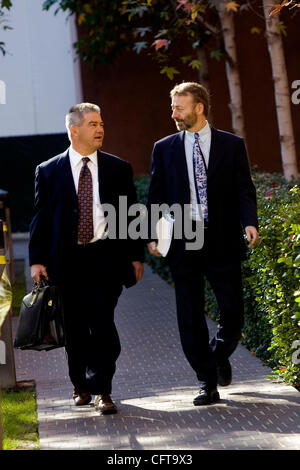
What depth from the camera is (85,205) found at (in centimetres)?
589

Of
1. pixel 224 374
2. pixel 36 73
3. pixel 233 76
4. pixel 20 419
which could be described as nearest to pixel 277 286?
pixel 224 374

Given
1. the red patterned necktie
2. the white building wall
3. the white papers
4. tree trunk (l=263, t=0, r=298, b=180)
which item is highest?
the white building wall

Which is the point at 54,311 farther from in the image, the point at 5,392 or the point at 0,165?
the point at 0,165

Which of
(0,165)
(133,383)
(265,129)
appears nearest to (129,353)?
(133,383)

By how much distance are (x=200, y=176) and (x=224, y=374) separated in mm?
1381

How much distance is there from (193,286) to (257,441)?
1.27 m

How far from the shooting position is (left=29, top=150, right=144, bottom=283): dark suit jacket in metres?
5.88

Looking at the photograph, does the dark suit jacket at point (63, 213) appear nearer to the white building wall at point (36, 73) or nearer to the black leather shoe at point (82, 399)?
the black leather shoe at point (82, 399)

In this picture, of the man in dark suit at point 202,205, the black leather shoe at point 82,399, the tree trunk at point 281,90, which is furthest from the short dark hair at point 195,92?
the tree trunk at point 281,90

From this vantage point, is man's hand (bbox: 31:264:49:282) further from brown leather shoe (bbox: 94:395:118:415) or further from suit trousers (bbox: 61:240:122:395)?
brown leather shoe (bbox: 94:395:118:415)

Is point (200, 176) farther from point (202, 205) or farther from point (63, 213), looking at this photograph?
point (63, 213)

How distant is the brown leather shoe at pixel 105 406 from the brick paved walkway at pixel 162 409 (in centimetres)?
5

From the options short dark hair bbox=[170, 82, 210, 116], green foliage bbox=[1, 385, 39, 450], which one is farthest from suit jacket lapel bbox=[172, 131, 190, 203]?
Result: green foliage bbox=[1, 385, 39, 450]

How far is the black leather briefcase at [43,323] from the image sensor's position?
5.70m
